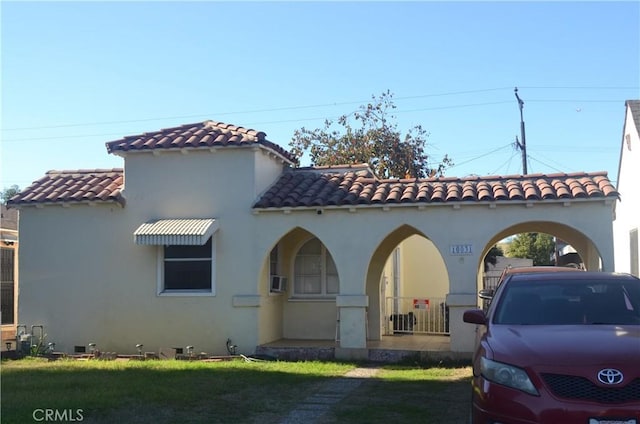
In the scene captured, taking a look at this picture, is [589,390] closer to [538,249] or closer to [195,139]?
[195,139]

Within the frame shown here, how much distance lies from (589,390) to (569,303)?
154cm

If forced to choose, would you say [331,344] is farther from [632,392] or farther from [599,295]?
[632,392]

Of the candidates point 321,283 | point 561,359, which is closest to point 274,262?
point 321,283

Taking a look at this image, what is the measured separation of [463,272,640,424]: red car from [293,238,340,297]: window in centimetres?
1005

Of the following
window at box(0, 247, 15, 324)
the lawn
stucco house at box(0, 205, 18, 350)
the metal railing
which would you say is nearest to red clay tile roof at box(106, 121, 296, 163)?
the lawn

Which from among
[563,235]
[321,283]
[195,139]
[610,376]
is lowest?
[610,376]

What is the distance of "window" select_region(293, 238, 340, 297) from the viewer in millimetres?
17250

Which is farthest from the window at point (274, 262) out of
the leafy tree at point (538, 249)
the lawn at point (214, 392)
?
the leafy tree at point (538, 249)

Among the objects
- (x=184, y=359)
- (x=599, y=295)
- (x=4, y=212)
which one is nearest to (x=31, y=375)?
(x=184, y=359)

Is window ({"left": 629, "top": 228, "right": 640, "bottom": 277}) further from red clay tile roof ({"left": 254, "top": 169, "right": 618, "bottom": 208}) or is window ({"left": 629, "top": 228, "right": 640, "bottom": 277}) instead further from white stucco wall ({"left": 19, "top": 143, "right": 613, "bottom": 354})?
red clay tile roof ({"left": 254, "top": 169, "right": 618, "bottom": 208})

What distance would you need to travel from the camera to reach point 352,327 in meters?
14.6

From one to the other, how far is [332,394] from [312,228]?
4.97 meters

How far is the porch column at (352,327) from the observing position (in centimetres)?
1456

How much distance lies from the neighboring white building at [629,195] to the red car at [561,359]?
9988 mm
